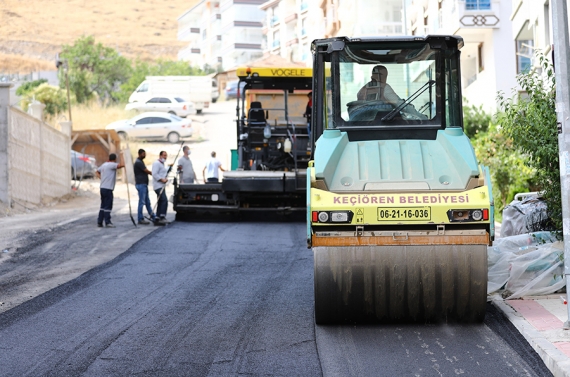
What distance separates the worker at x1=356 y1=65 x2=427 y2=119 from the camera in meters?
8.17

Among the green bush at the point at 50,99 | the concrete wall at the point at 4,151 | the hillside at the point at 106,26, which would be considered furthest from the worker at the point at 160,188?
the hillside at the point at 106,26

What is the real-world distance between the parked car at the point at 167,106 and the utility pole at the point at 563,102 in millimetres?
41278

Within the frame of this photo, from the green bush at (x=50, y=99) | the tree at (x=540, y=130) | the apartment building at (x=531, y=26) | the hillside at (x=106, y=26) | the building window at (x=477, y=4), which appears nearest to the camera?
the tree at (x=540, y=130)

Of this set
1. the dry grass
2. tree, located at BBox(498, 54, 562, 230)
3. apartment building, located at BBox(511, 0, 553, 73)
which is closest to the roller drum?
tree, located at BBox(498, 54, 562, 230)

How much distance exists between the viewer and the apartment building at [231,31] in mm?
93688

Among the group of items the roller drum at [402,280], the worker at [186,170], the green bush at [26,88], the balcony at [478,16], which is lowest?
the roller drum at [402,280]

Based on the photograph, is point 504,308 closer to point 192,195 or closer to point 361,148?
point 361,148

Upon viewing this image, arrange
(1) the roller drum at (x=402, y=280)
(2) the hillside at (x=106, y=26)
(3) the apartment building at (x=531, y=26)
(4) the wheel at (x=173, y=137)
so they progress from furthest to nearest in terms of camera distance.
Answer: (2) the hillside at (x=106, y=26), (4) the wheel at (x=173, y=137), (3) the apartment building at (x=531, y=26), (1) the roller drum at (x=402, y=280)

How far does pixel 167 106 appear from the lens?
47344 mm

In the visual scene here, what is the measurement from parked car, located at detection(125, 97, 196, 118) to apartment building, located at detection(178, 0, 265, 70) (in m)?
42.5

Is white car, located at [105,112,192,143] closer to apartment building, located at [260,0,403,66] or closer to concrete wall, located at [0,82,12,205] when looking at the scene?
apartment building, located at [260,0,403,66]

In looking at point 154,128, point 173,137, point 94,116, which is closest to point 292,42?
point 94,116

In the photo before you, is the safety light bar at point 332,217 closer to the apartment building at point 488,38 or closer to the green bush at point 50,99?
the apartment building at point 488,38

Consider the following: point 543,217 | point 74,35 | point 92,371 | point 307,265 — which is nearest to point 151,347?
point 92,371
